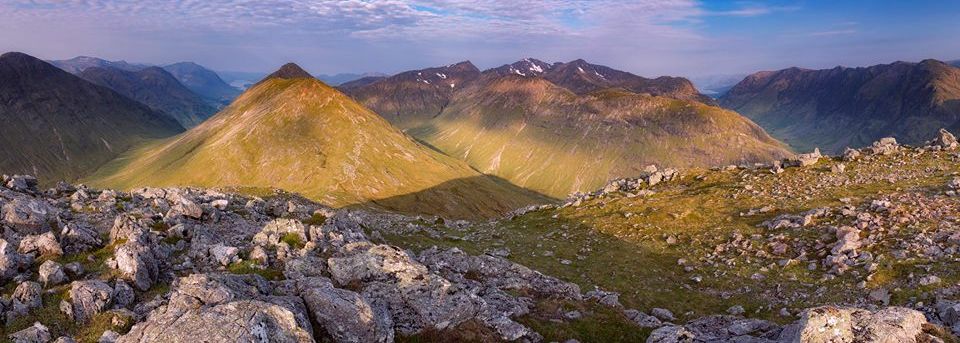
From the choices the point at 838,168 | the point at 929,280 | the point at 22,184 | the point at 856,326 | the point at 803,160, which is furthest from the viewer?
the point at 803,160

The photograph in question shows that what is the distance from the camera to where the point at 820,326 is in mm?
20391

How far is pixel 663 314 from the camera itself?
34.8 meters

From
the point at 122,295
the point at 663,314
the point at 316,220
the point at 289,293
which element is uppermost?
the point at 122,295

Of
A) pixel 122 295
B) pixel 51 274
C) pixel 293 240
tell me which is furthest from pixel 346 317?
pixel 51 274

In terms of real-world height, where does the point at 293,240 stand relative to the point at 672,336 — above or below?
below

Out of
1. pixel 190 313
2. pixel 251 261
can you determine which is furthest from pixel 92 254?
pixel 190 313

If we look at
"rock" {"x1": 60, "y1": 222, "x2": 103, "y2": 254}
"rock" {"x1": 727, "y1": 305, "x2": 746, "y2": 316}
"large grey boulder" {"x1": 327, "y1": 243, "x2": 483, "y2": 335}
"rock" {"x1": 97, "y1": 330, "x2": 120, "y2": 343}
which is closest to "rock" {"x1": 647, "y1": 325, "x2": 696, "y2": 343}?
"large grey boulder" {"x1": 327, "y1": 243, "x2": 483, "y2": 335}

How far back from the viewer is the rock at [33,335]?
20.1 m

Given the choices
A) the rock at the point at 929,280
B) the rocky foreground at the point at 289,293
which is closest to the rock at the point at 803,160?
the rocky foreground at the point at 289,293

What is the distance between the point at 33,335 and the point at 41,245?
10.4m

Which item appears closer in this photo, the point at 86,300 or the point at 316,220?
the point at 86,300

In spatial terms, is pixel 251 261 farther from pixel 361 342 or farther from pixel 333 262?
pixel 361 342

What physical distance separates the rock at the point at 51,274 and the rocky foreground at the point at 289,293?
6cm

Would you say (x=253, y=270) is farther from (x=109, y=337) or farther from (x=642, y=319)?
(x=642, y=319)
